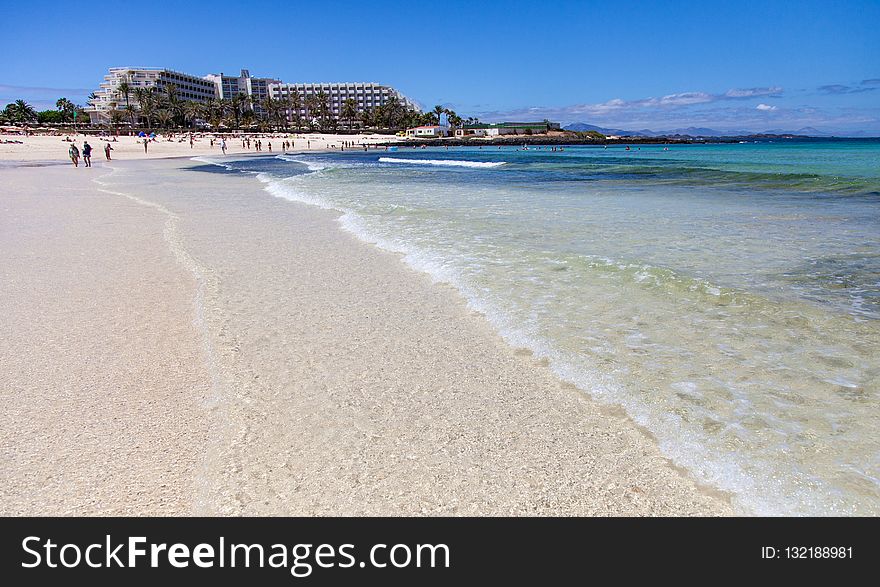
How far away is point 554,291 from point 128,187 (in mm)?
19476

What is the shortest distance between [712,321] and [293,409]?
391cm

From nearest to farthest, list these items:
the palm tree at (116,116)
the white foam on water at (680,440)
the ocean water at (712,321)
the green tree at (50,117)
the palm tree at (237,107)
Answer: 1. the white foam on water at (680,440)
2. the ocean water at (712,321)
3. the palm tree at (116,116)
4. the green tree at (50,117)
5. the palm tree at (237,107)

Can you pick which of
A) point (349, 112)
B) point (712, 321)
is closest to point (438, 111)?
point (349, 112)

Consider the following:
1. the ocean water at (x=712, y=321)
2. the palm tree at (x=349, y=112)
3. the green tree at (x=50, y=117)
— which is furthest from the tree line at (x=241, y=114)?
the ocean water at (x=712, y=321)

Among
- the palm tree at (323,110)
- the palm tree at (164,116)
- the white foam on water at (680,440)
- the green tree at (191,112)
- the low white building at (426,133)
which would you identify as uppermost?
the palm tree at (323,110)

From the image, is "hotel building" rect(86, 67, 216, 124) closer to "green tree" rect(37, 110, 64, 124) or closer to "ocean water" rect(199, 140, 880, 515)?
"green tree" rect(37, 110, 64, 124)

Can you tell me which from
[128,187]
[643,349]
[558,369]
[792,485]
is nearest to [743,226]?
[643,349]

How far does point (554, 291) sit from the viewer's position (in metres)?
6.29

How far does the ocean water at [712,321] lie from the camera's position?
3.14 m

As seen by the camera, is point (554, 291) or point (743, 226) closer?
point (554, 291)

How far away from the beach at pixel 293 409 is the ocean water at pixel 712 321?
0.34m

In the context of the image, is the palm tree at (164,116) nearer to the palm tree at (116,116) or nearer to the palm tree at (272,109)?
the palm tree at (116,116)

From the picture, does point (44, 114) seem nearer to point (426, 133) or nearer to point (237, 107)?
point (237, 107)
